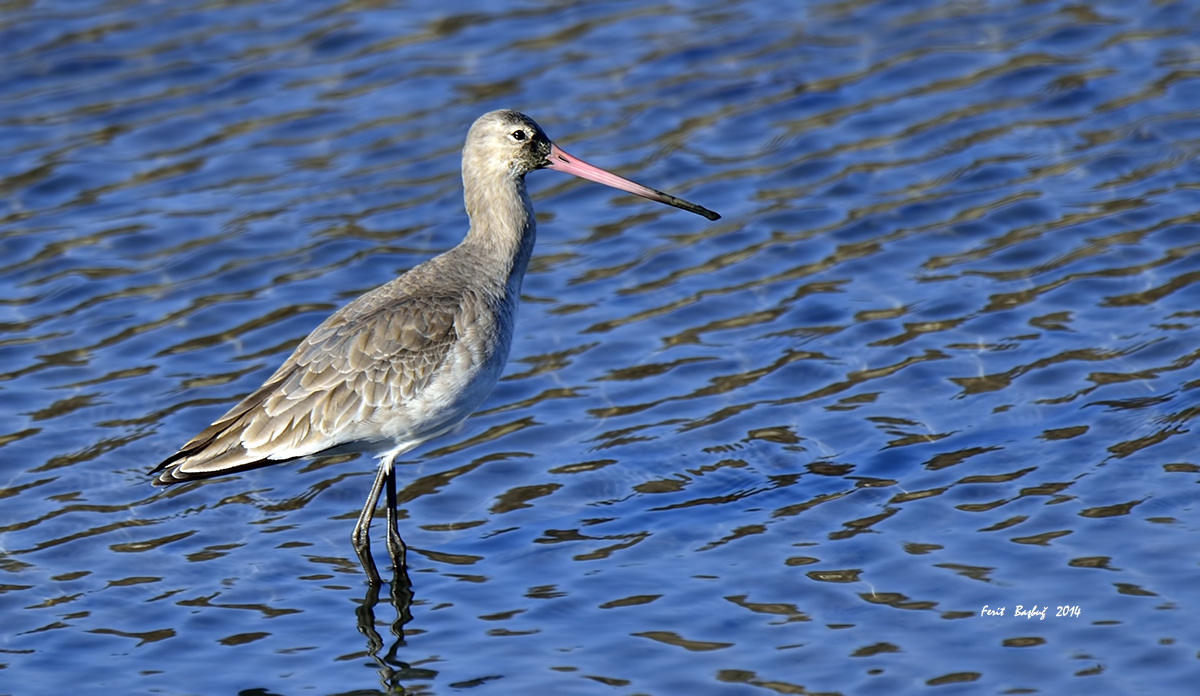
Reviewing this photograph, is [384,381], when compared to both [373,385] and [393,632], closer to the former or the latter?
[373,385]

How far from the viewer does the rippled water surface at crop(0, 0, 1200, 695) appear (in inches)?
253

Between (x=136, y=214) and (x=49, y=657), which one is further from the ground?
(x=136, y=214)

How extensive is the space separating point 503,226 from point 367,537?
1577 millimetres

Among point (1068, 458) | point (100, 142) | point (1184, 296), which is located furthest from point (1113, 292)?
point (100, 142)

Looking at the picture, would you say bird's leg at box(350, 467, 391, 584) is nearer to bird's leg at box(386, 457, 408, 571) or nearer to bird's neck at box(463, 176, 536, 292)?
bird's leg at box(386, 457, 408, 571)

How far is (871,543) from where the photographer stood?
6871 mm

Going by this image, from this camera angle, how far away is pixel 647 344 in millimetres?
8938

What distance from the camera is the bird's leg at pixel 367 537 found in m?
7.08

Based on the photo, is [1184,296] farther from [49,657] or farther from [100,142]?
[100,142]

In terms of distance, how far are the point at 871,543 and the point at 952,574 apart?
17.1 inches

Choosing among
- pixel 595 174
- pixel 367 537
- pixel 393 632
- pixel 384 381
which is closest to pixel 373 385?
pixel 384 381

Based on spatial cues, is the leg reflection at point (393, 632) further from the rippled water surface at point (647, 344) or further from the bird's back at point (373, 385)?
the bird's back at point (373, 385)

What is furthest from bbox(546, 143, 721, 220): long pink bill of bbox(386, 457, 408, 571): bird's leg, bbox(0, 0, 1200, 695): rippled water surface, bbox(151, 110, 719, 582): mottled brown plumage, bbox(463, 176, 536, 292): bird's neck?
bbox(386, 457, 408, 571): bird's leg

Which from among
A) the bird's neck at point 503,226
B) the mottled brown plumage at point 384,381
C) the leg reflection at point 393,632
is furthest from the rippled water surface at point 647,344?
the bird's neck at point 503,226
